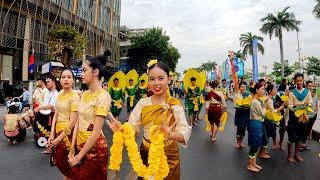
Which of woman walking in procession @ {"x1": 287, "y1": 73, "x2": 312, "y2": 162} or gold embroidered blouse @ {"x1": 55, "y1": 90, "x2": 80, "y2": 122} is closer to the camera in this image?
gold embroidered blouse @ {"x1": 55, "y1": 90, "x2": 80, "y2": 122}

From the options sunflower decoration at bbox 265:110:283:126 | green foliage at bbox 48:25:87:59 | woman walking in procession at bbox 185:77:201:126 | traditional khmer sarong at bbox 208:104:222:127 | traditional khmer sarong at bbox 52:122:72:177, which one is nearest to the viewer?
traditional khmer sarong at bbox 52:122:72:177

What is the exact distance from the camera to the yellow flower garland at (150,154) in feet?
10.2

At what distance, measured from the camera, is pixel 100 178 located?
375cm

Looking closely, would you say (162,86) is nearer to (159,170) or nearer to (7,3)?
(159,170)

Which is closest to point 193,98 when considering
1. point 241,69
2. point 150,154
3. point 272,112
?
point 272,112

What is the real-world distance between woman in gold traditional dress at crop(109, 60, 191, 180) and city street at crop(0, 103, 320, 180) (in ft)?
9.57

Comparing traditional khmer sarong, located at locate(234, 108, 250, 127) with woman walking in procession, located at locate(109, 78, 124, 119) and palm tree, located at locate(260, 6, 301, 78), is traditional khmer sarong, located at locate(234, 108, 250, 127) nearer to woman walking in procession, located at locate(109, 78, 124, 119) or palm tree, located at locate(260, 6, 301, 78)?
woman walking in procession, located at locate(109, 78, 124, 119)

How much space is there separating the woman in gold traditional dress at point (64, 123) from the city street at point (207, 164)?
1485mm

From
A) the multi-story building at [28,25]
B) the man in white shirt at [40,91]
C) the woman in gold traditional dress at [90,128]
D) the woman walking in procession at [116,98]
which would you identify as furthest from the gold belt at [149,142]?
the multi-story building at [28,25]

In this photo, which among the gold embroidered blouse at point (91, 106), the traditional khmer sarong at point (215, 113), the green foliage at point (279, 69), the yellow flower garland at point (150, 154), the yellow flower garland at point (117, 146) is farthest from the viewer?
the green foliage at point (279, 69)

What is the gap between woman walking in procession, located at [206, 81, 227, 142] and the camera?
34.8ft

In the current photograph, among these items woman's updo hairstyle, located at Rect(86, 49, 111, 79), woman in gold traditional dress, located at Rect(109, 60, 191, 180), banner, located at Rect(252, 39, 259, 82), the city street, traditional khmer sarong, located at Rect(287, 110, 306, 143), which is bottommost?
the city street

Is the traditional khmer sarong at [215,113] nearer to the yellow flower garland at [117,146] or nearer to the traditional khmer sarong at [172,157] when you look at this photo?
the traditional khmer sarong at [172,157]

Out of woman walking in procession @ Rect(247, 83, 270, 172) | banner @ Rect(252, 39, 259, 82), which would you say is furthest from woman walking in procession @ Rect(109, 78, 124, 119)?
banner @ Rect(252, 39, 259, 82)
